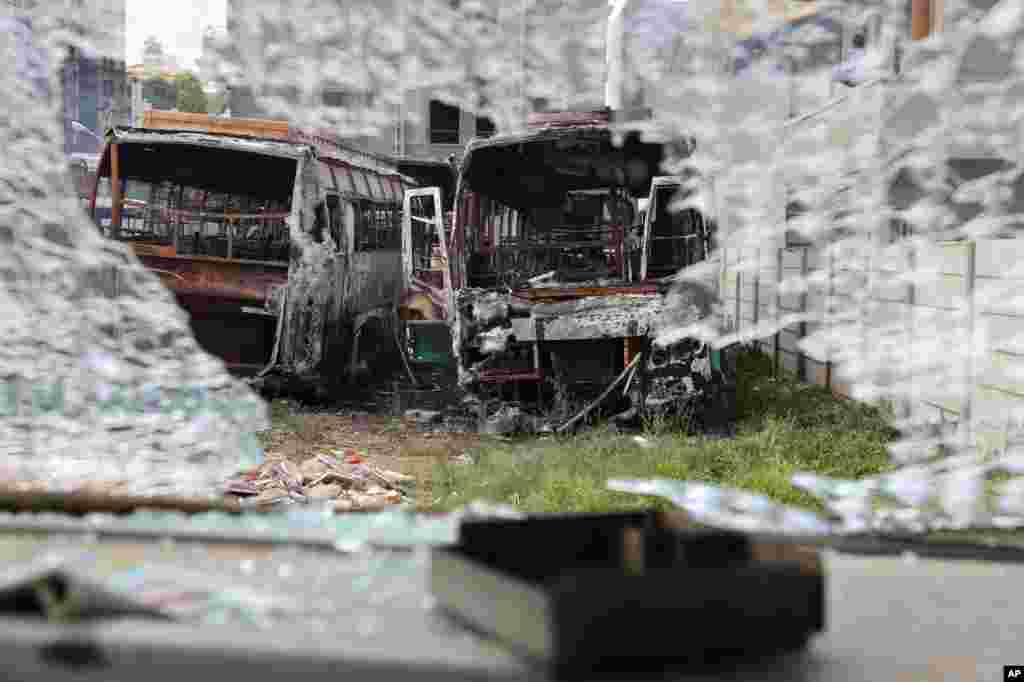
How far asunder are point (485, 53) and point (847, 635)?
11.1 feet

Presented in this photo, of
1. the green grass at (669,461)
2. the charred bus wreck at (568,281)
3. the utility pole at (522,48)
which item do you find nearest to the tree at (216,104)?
the charred bus wreck at (568,281)

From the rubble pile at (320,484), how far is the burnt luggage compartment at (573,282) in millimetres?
1634

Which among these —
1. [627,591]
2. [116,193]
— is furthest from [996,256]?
[116,193]

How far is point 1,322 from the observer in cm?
341

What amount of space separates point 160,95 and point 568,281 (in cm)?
489

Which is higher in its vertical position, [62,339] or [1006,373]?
[62,339]

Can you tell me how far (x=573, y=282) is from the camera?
880cm

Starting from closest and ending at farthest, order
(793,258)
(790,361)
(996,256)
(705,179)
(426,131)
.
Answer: (705,179) < (996,256) < (793,258) < (790,361) < (426,131)

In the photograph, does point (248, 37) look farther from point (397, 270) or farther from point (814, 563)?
point (397, 270)

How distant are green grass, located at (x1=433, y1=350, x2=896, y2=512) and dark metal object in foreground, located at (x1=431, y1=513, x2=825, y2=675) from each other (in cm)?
383

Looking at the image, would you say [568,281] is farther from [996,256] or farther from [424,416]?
[996,256]

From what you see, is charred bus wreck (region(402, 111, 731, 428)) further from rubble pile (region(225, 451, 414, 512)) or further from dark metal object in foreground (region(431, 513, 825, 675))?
dark metal object in foreground (region(431, 513, 825, 675))

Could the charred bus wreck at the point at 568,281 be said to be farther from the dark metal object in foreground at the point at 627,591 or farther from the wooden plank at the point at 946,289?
the dark metal object in foreground at the point at 627,591

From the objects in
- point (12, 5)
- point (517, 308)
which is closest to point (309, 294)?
point (517, 308)
